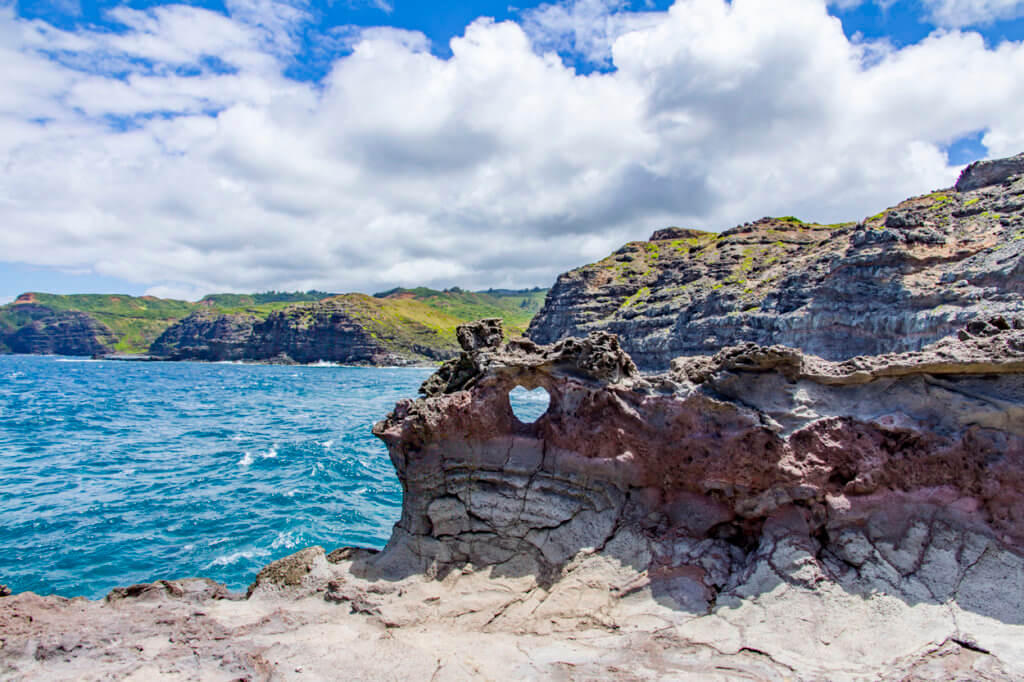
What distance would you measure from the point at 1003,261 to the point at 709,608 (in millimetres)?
47493

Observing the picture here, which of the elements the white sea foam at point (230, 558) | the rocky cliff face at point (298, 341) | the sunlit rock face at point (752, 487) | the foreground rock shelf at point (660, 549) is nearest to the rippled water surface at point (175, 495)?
the white sea foam at point (230, 558)

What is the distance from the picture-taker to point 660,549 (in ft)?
27.5

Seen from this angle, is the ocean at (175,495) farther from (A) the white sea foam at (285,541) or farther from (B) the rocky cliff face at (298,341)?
(B) the rocky cliff face at (298,341)

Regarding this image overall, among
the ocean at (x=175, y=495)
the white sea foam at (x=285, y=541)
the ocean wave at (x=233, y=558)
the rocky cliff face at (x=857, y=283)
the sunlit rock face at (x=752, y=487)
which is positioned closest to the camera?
the sunlit rock face at (x=752, y=487)

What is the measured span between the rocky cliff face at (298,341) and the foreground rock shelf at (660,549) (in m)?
160

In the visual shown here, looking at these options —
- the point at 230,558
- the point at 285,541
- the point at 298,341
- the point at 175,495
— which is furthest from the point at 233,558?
the point at 298,341

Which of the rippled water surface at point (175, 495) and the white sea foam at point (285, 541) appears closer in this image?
the rippled water surface at point (175, 495)

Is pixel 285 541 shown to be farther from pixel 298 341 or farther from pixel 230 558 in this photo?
pixel 298 341

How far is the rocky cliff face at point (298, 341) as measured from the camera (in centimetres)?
16975

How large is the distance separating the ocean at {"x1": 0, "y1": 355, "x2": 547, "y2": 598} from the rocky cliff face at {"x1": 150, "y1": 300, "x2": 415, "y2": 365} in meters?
129

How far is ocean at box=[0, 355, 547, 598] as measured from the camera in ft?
45.4

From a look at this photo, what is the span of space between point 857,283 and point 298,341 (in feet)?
539

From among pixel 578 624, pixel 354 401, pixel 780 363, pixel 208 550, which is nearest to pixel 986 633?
pixel 780 363

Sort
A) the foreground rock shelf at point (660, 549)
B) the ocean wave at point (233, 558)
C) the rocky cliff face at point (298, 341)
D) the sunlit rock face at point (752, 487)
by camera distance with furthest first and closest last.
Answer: the rocky cliff face at point (298, 341)
the ocean wave at point (233, 558)
the sunlit rock face at point (752, 487)
the foreground rock shelf at point (660, 549)
